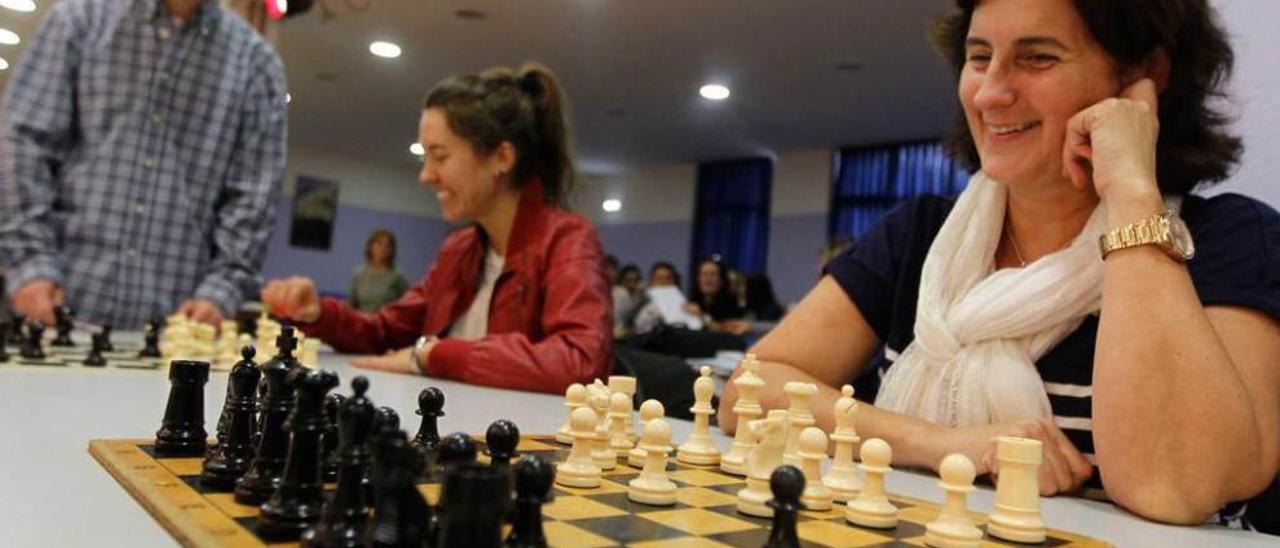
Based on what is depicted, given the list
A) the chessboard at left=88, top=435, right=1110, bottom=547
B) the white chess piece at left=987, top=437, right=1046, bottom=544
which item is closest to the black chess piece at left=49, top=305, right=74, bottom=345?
the chessboard at left=88, top=435, right=1110, bottom=547

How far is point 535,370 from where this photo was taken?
1.96 m

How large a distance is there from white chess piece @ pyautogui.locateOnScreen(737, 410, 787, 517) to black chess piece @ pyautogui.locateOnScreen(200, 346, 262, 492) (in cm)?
41

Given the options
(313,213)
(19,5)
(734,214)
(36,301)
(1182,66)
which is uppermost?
(734,214)

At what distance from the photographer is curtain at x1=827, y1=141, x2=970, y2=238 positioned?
10273 millimetres

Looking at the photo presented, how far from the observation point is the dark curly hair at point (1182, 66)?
4.34 ft

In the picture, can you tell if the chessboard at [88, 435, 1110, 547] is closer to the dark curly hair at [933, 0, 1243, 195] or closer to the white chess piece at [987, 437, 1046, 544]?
the white chess piece at [987, 437, 1046, 544]

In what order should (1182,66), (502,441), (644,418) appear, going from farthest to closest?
(1182,66), (644,418), (502,441)

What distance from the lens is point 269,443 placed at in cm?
76

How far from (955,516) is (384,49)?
24.6ft

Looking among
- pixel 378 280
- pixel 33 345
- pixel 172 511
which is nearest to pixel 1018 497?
pixel 172 511

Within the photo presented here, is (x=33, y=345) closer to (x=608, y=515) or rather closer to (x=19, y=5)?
(x=19, y=5)

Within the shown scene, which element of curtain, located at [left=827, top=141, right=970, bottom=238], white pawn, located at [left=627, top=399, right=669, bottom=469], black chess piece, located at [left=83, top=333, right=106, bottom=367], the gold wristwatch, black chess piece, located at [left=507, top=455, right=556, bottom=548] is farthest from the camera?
curtain, located at [left=827, top=141, right=970, bottom=238]

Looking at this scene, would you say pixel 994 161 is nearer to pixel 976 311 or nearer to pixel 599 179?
pixel 976 311

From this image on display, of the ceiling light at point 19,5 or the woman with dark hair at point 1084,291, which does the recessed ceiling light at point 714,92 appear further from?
the woman with dark hair at point 1084,291
